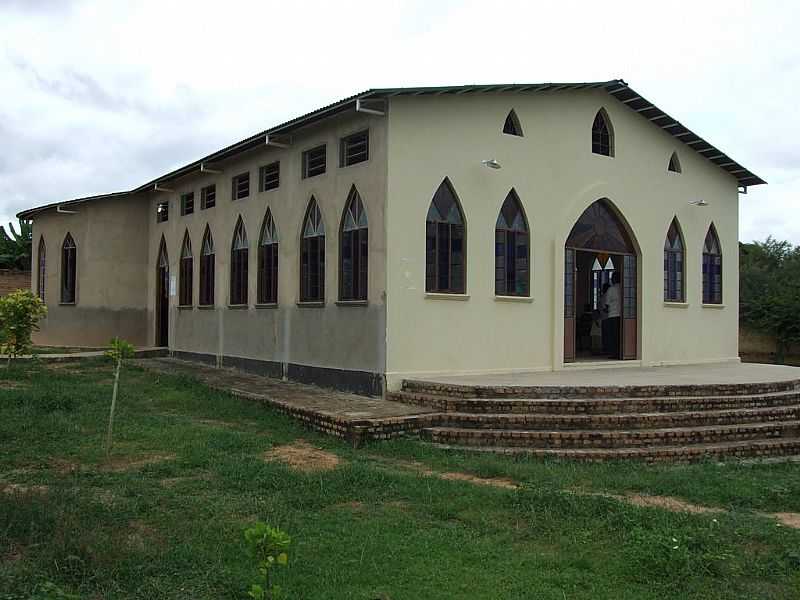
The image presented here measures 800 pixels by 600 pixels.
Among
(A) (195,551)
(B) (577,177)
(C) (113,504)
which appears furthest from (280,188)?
(A) (195,551)

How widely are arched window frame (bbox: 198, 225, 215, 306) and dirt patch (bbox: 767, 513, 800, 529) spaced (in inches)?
528

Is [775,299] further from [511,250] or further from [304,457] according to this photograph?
[304,457]

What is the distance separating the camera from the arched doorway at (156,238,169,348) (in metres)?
21.0

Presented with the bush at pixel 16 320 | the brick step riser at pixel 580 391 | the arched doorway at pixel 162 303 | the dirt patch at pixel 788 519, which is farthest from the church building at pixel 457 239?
the dirt patch at pixel 788 519

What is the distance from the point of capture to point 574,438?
9789 millimetres

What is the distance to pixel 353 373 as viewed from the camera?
12.6 m

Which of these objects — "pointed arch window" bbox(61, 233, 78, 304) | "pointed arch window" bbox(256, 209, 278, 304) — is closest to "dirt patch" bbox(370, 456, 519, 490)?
"pointed arch window" bbox(256, 209, 278, 304)

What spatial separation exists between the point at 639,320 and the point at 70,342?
15.2 m

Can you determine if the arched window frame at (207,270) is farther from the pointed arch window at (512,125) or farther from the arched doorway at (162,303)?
the pointed arch window at (512,125)

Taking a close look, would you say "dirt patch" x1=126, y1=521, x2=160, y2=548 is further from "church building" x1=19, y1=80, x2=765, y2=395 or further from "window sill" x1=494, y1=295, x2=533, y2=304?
"window sill" x1=494, y1=295, x2=533, y2=304

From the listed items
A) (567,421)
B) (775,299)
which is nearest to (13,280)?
(567,421)

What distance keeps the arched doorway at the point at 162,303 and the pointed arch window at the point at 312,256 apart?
26.3 ft

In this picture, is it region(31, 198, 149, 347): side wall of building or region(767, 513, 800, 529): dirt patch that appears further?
region(31, 198, 149, 347): side wall of building

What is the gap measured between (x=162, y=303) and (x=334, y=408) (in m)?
→ 11.7
